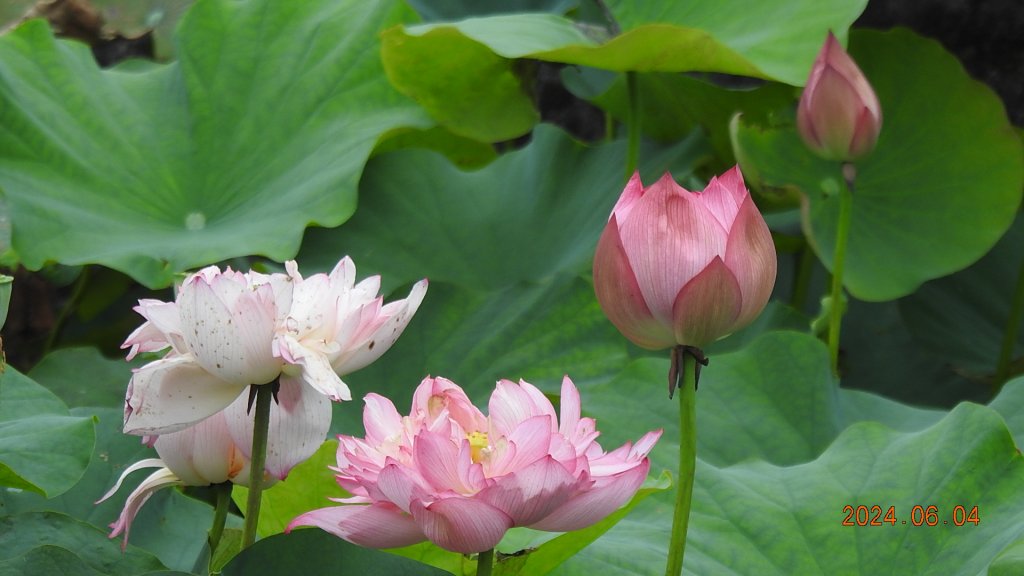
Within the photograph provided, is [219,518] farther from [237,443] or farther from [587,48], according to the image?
[587,48]

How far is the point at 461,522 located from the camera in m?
0.47

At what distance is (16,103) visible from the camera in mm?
1196

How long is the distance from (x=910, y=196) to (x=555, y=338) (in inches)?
20.9

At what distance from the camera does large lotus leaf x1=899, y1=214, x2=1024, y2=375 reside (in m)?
1.51

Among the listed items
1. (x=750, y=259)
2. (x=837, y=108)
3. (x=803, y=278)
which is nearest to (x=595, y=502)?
(x=750, y=259)

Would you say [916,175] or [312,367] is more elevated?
[312,367]

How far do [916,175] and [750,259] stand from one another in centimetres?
93

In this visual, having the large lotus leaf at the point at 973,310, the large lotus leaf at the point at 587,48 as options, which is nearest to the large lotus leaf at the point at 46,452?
the large lotus leaf at the point at 587,48

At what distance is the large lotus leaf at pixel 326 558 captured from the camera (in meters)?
0.57

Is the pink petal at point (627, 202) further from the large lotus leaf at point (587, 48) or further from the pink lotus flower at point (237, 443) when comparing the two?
the large lotus leaf at point (587, 48)

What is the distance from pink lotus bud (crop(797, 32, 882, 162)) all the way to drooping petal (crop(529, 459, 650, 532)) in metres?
0.55

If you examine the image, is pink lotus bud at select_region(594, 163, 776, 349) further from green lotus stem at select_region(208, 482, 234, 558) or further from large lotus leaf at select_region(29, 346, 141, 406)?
large lotus leaf at select_region(29, 346, 141, 406)

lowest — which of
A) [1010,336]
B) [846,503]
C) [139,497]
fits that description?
[1010,336]

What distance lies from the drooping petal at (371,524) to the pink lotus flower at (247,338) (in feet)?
0.19
